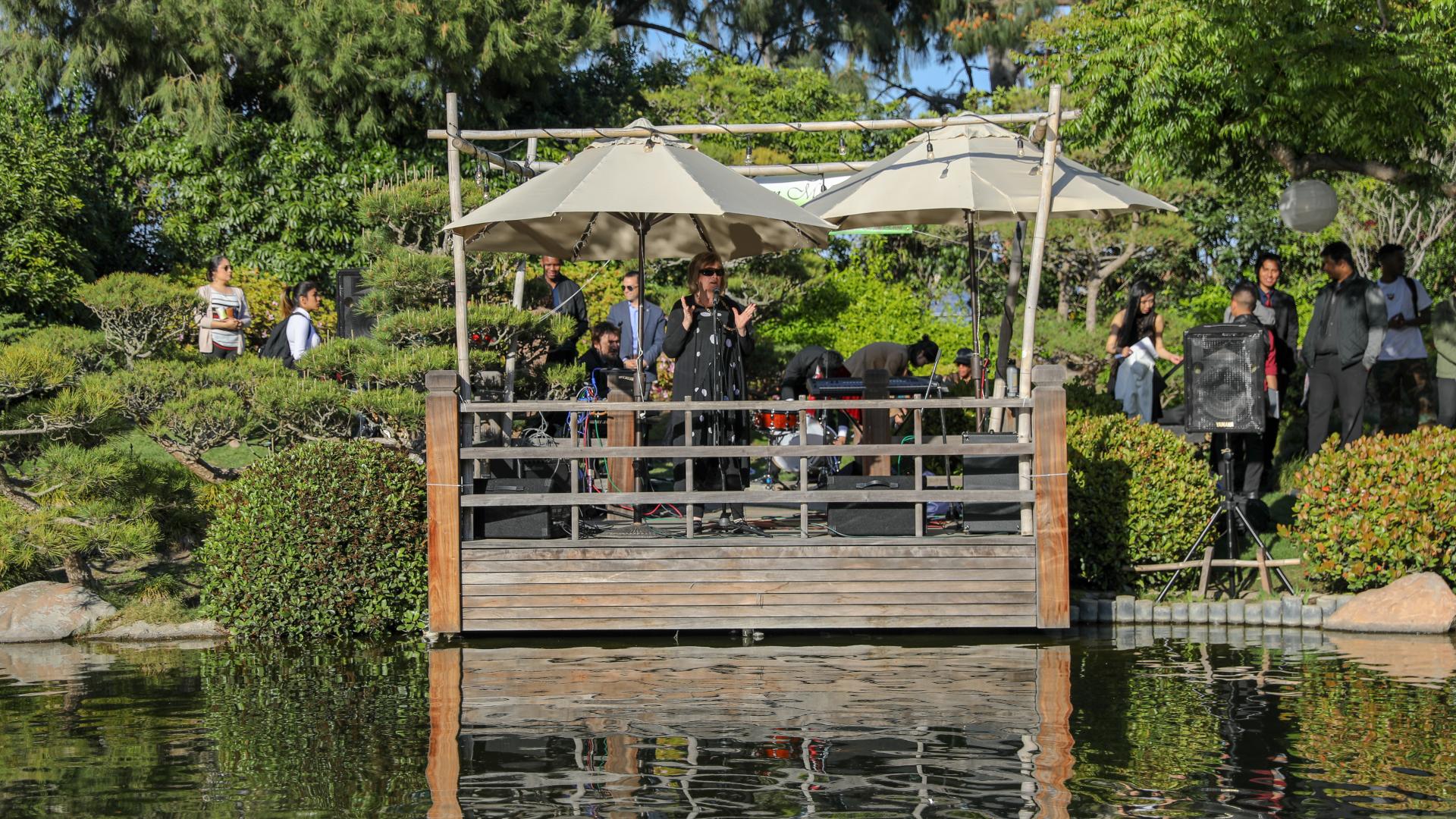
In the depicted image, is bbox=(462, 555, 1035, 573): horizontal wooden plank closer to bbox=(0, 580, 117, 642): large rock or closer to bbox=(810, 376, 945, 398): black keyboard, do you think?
bbox=(810, 376, 945, 398): black keyboard

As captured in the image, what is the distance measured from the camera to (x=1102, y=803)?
507 cm

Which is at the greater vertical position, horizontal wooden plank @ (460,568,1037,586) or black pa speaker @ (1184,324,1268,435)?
black pa speaker @ (1184,324,1268,435)

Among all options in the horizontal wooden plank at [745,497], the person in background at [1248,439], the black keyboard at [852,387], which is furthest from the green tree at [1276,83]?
the horizontal wooden plank at [745,497]

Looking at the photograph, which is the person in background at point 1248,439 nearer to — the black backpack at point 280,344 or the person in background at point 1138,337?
the person in background at point 1138,337

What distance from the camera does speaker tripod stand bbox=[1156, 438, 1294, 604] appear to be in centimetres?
883

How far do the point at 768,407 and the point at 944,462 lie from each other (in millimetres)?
3005

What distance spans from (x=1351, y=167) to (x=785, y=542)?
5.92 meters

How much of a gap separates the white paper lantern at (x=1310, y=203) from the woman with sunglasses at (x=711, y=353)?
5.42m

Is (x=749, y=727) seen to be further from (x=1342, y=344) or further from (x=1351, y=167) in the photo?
(x=1351, y=167)

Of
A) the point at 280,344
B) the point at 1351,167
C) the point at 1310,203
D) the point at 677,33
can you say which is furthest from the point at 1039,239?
the point at 677,33

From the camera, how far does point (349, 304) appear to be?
1325 cm

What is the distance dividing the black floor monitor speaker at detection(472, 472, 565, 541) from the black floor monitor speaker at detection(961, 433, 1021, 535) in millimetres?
2254

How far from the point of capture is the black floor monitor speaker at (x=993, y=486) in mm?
8320

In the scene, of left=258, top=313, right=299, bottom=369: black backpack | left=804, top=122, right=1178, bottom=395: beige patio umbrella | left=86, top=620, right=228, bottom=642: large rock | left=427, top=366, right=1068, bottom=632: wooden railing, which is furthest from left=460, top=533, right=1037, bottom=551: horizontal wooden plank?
left=258, top=313, right=299, bottom=369: black backpack
